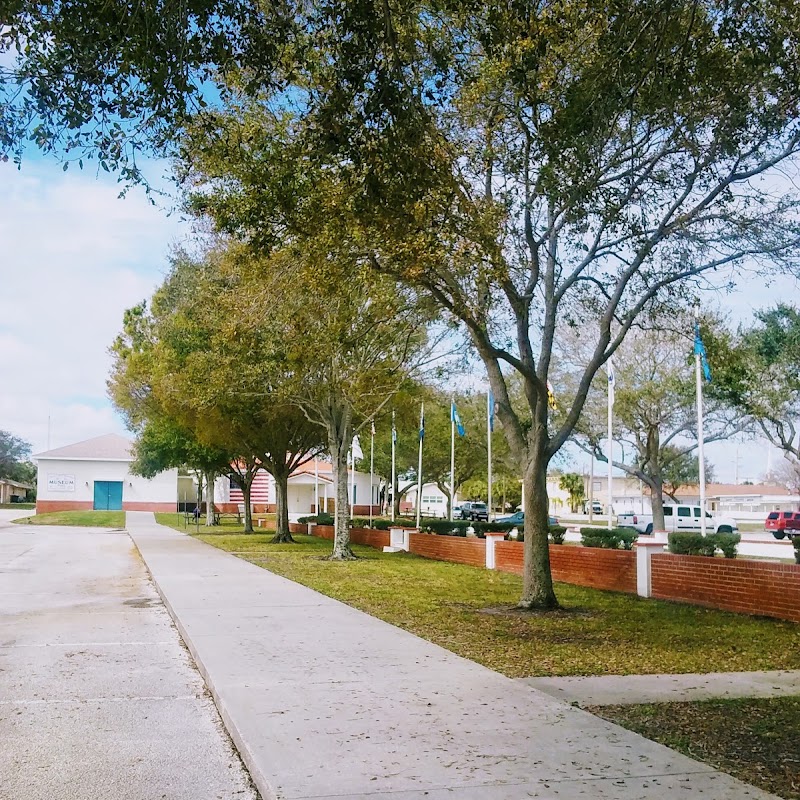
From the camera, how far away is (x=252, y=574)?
2030cm

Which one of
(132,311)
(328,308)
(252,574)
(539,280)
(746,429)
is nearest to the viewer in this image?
(539,280)

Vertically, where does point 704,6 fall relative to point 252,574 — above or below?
above

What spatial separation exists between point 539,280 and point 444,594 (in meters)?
6.07

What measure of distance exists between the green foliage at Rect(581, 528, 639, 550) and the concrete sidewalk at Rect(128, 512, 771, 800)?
1272 cm

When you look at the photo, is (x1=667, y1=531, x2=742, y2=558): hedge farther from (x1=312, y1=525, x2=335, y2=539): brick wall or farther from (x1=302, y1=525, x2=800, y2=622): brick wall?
(x1=312, y1=525, x2=335, y2=539): brick wall

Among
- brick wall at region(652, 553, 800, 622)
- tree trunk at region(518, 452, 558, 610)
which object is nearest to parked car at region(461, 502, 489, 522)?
brick wall at region(652, 553, 800, 622)

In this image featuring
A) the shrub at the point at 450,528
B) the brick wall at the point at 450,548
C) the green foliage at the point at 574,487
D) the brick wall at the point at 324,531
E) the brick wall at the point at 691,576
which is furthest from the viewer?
the green foliage at the point at 574,487

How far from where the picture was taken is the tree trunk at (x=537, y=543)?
1420 centimetres

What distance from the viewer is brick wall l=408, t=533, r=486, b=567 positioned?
24405 mm

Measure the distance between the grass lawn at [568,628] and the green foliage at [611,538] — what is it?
3.64 meters

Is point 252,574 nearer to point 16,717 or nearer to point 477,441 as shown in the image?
point 16,717

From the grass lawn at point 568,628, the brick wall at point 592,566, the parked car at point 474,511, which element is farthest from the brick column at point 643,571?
the parked car at point 474,511

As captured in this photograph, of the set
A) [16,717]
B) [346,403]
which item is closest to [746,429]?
[346,403]

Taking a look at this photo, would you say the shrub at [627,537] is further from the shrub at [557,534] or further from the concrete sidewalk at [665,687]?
the concrete sidewalk at [665,687]
